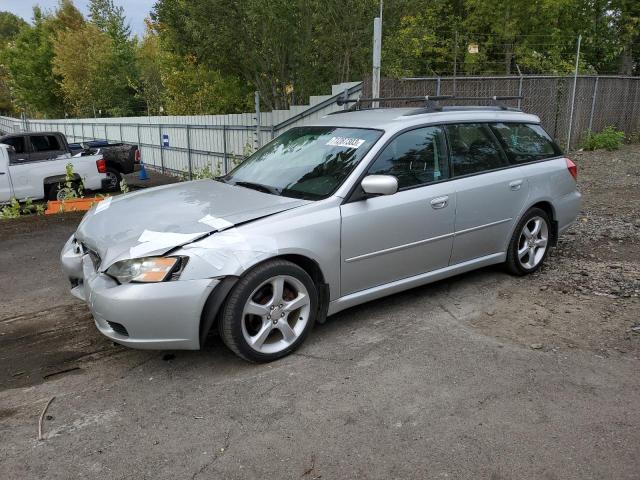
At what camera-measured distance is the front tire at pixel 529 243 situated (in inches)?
207

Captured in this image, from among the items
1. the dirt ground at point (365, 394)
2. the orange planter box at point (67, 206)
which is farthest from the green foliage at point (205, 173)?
the dirt ground at point (365, 394)

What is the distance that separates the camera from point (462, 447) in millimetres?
2844

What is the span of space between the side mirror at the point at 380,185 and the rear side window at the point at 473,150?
98 cm

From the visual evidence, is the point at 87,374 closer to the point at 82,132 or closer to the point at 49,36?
the point at 82,132

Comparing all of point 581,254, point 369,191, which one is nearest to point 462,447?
point 369,191

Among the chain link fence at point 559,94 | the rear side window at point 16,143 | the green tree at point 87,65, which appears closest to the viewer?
the chain link fence at point 559,94

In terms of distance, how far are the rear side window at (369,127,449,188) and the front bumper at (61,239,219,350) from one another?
5.54 ft

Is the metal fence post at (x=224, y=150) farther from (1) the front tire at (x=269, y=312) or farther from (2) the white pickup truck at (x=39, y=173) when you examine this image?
(1) the front tire at (x=269, y=312)

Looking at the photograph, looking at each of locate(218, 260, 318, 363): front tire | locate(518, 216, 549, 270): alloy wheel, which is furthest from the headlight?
locate(518, 216, 549, 270): alloy wheel

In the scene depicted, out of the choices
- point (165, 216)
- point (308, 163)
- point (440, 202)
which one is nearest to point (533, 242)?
point (440, 202)

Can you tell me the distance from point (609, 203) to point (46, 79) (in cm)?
4381

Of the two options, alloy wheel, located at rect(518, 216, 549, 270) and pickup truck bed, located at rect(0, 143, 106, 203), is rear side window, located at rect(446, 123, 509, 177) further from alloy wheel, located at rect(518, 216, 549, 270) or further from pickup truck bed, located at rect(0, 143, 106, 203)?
pickup truck bed, located at rect(0, 143, 106, 203)

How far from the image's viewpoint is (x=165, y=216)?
3879 millimetres

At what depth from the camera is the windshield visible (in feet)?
13.7
